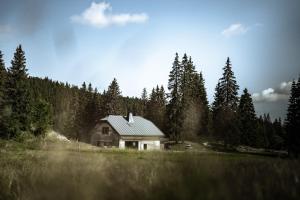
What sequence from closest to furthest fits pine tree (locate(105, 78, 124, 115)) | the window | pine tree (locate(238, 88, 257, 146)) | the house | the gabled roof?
1. the house
2. the gabled roof
3. the window
4. pine tree (locate(238, 88, 257, 146))
5. pine tree (locate(105, 78, 124, 115))

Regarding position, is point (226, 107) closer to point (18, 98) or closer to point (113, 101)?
point (113, 101)

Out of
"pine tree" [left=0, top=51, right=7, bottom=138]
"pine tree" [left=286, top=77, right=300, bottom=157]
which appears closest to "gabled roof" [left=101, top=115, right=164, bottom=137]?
"pine tree" [left=0, top=51, right=7, bottom=138]

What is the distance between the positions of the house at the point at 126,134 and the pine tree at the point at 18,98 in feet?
42.6

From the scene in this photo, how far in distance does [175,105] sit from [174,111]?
4.56 feet

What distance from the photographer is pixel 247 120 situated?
219 ft

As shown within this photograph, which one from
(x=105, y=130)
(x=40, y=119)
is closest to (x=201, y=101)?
(x=105, y=130)

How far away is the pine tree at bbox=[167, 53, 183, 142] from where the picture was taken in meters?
62.5

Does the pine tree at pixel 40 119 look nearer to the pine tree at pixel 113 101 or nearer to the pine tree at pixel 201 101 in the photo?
the pine tree at pixel 113 101

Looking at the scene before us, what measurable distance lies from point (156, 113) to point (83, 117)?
23.0 m

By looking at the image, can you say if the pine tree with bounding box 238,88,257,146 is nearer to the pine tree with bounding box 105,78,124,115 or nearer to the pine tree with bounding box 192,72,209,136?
the pine tree with bounding box 192,72,209,136

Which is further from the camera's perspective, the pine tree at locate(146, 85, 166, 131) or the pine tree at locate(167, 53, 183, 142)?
the pine tree at locate(146, 85, 166, 131)

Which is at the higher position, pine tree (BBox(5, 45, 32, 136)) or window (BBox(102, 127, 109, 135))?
pine tree (BBox(5, 45, 32, 136))

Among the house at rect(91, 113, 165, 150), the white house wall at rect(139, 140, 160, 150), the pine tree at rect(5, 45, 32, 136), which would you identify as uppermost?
the pine tree at rect(5, 45, 32, 136)

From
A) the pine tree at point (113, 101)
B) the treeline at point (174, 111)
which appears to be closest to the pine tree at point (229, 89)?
the treeline at point (174, 111)
